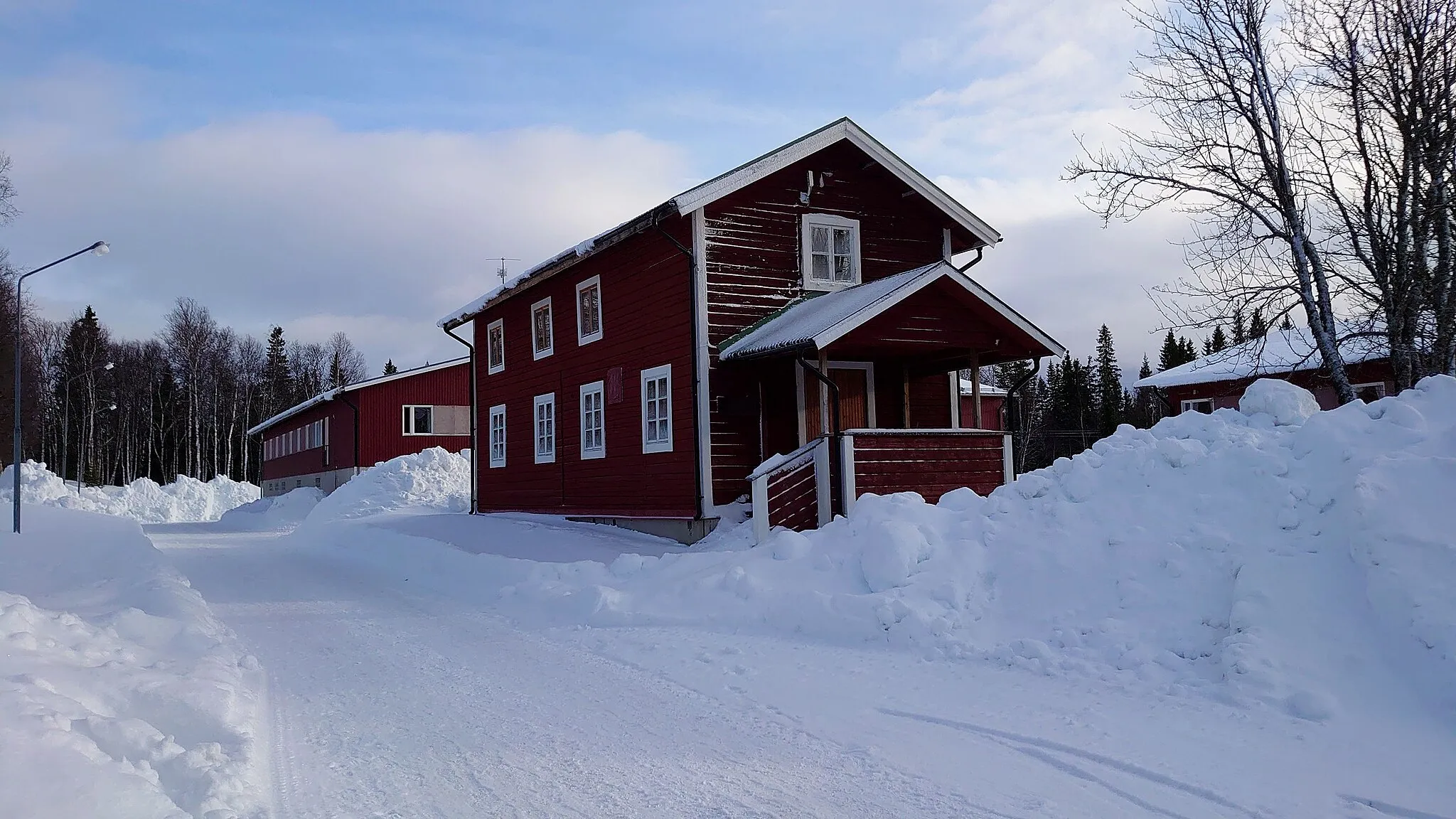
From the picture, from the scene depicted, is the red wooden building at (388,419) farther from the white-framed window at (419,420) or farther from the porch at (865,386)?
the porch at (865,386)

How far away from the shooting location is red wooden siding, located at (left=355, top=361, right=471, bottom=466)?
38031 millimetres

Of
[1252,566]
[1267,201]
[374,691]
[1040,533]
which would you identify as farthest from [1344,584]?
[1267,201]

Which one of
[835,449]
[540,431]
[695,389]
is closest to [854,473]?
[835,449]

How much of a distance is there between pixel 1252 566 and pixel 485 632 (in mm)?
6737

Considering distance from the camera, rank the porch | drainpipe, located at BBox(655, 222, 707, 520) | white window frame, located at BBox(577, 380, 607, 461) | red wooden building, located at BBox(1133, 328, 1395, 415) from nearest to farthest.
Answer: the porch < drainpipe, located at BBox(655, 222, 707, 520) < white window frame, located at BBox(577, 380, 607, 461) < red wooden building, located at BBox(1133, 328, 1395, 415)

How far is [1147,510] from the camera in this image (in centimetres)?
880

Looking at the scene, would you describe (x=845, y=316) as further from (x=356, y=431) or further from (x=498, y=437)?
(x=356, y=431)

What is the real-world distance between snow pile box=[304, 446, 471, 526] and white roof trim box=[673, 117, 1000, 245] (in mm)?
16668

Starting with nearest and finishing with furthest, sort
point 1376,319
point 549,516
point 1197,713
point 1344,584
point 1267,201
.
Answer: point 1197,713 → point 1344,584 → point 1376,319 → point 1267,201 → point 549,516

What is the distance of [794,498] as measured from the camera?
45.4 ft

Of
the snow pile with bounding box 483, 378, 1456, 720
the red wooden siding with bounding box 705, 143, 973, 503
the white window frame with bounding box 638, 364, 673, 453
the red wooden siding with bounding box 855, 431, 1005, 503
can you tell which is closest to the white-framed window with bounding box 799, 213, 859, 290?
the red wooden siding with bounding box 705, 143, 973, 503

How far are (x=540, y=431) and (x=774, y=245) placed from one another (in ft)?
25.0

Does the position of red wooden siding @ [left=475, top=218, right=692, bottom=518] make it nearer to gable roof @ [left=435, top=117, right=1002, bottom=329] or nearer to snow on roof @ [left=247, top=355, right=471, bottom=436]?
gable roof @ [left=435, top=117, right=1002, bottom=329]

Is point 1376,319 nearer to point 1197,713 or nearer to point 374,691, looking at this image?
point 1197,713
